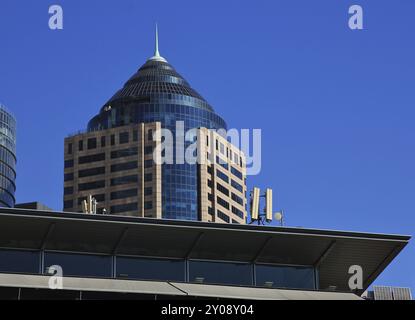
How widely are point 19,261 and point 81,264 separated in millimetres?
2341

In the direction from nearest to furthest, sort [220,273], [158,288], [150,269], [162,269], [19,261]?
1. [158,288]
2. [19,261]
3. [150,269]
4. [162,269]
5. [220,273]

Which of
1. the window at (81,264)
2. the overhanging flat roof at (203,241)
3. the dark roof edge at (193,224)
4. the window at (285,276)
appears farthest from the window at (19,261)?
the window at (285,276)

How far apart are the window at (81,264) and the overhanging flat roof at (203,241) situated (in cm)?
29

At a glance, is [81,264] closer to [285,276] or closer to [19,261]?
[19,261]

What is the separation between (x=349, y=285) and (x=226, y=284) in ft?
23.3

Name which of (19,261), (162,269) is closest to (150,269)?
(162,269)

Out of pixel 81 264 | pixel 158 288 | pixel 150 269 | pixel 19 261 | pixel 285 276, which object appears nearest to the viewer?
pixel 158 288

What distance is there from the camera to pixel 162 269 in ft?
121

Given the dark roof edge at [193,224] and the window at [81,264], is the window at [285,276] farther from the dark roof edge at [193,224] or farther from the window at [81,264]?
the window at [81,264]

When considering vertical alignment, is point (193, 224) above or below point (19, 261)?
above

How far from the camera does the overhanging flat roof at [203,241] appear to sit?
35219 mm

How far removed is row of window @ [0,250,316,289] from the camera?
1391 inches

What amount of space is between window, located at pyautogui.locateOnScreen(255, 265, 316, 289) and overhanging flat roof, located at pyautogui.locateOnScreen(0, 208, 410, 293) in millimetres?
293
